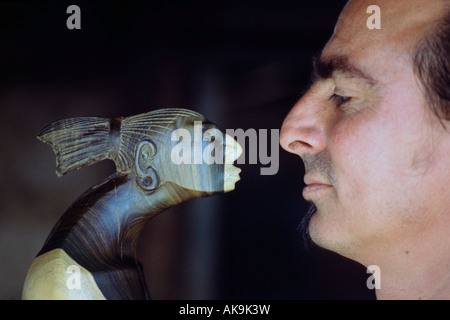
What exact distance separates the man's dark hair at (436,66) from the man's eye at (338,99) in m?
0.11

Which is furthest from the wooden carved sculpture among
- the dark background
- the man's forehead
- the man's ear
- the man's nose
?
the dark background

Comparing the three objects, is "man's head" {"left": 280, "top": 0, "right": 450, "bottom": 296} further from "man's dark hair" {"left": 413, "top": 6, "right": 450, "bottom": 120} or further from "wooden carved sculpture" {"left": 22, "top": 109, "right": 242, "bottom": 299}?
"wooden carved sculpture" {"left": 22, "top": 109, "right": 242, "bottom": 299}

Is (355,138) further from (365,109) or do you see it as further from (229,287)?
(229,287)

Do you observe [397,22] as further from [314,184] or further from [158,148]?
[158,148]

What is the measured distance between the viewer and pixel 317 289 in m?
1.32

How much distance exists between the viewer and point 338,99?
0.93m

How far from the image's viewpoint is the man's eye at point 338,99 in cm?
91

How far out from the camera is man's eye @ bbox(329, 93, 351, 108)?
0.91 meters

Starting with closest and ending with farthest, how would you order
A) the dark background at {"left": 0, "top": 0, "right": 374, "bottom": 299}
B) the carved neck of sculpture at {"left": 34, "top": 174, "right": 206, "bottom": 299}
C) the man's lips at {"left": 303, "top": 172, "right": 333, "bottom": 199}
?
the carved neck of sculpture at {"left": 34, "top": 174, "right": 206, "bottom": 299} → the man's lips at {"left": 303, "top": 172, "right": 333, "bottom": 199} → the dark background at {"left": 0, "top": 0, "right": 374, "bottom": 299}

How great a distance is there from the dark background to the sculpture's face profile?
439mm

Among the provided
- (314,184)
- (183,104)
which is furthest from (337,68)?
(183,104)

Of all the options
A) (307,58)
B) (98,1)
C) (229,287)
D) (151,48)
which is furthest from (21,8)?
(229,287)

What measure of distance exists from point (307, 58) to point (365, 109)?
45 cm

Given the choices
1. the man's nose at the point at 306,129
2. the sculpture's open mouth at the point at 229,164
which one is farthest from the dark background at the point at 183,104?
the sculpture's open mouth at the point at 229,164
